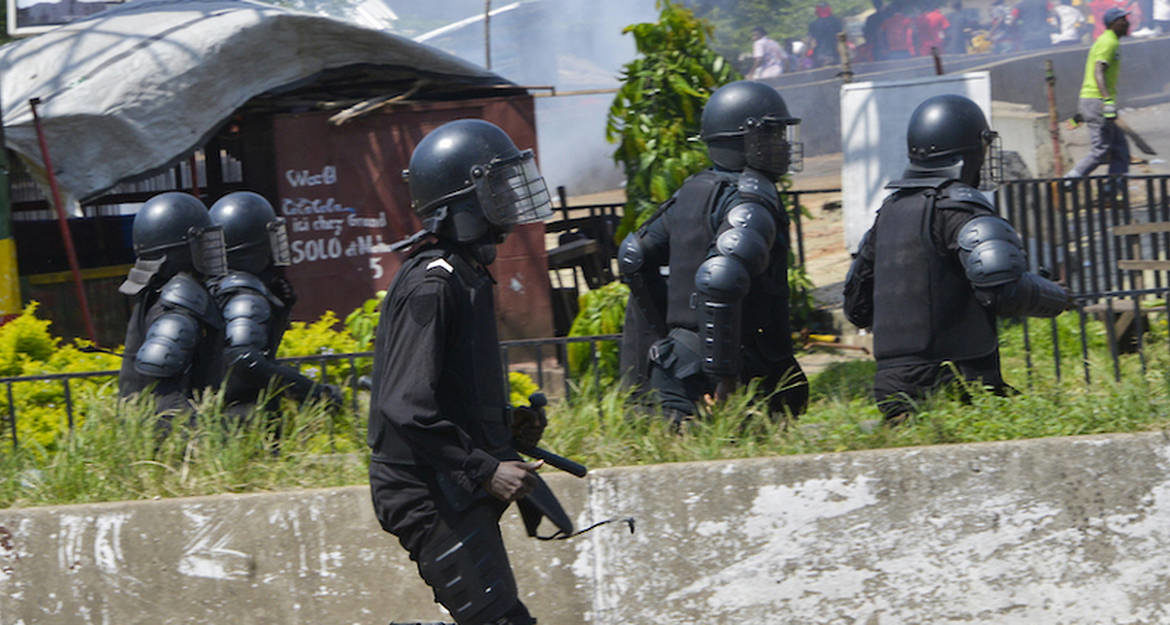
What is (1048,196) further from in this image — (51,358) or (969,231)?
(51,358)

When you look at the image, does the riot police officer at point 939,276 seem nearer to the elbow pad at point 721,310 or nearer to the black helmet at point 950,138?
the black helmet at point 950,138

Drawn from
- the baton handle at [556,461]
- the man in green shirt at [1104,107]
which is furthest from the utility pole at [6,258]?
the man in green shirt at [1104,107]

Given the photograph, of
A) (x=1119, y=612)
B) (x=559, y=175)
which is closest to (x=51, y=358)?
(x=1119, y=612)

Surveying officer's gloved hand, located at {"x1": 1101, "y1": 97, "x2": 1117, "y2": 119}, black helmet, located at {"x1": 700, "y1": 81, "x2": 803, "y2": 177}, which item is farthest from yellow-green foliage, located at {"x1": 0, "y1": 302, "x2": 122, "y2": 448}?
officer's gloved hand, located at {"x1": 1101, "y1": 97, "x2": 1117, "y2": 119}

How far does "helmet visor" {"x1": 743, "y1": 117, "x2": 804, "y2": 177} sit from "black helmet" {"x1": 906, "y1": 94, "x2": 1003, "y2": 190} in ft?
1.56

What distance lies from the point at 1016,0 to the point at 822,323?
1636 cm

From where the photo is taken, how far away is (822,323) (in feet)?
34.4

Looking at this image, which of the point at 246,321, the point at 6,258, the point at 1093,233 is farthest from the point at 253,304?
the point at 1093,233

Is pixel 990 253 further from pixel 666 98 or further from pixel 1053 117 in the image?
pixel 1053 117

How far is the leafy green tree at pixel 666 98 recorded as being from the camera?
8.81 metres

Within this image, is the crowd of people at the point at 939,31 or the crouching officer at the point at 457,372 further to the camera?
the crowd of people at the point at 939,31

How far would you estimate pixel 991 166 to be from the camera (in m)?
5.11

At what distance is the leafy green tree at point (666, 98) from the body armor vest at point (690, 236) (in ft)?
12.0

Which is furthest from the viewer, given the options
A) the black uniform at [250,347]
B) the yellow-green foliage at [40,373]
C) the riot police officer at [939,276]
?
the yellow-green foliage at [40,373]
